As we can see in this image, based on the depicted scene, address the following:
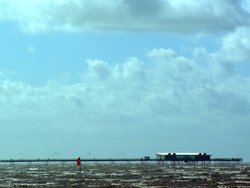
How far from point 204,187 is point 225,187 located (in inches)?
88.7

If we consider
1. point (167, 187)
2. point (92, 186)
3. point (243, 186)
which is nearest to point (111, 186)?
point (92, 186)

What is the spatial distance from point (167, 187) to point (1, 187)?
1853cm

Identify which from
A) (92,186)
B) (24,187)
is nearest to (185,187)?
(92,186)

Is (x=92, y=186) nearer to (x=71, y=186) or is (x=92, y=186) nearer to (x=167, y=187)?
(x=71, y=186)

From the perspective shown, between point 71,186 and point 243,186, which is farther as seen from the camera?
point 71,186

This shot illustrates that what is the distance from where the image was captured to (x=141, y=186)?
211 feet

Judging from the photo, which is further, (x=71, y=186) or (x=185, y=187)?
(x=71, y=186)

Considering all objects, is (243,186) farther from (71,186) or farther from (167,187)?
(71,186)

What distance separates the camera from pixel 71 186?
6669cm

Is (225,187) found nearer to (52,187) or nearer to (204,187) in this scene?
(204,187)

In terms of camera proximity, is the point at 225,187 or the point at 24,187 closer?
the point at 225,187

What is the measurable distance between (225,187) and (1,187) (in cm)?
2471

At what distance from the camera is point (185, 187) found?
62625 mm

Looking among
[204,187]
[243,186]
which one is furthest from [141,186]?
[243,186]
